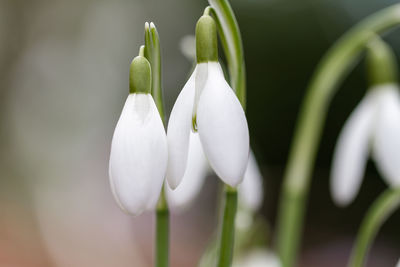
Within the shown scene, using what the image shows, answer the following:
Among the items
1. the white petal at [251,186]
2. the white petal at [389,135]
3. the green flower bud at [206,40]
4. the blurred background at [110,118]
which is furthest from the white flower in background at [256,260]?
the blurred background at [110,118]

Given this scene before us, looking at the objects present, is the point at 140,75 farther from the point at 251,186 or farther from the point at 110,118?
the point at 110,118

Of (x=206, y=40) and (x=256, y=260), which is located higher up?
(x=206, y=40)

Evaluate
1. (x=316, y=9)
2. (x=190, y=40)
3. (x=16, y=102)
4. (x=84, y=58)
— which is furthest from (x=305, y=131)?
(x=84, y=58)

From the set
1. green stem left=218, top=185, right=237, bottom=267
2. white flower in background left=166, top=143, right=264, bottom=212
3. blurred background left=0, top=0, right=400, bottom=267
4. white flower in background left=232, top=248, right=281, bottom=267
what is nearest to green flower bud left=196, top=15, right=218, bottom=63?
green stem left=218, top=185, right=237, bottom=267

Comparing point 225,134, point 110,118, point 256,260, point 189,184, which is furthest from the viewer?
point 110,118

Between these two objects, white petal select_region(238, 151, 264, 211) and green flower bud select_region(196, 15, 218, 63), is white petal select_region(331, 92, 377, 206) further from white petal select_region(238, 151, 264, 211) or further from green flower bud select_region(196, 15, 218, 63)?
green flower bud select_region(196, 15, 218, 63)

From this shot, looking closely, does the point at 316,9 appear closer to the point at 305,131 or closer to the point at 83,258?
the point at 83,258

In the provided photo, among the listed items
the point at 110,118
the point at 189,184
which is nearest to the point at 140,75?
the point at 189,184
